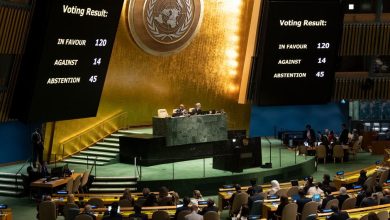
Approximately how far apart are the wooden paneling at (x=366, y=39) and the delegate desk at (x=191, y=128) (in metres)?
6.79

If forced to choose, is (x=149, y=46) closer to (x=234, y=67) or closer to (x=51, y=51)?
(x=234, y=67)

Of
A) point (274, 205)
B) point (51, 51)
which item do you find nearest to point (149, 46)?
point (51, 51)

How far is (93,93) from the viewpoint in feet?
78.2

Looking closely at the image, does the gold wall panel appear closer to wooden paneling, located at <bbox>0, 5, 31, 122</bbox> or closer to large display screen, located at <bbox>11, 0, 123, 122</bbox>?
large display screen, located at <bbox>11, 0, 123, 122</bbox>

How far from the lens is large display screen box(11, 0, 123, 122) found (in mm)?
21297

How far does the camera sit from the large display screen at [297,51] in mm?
26625

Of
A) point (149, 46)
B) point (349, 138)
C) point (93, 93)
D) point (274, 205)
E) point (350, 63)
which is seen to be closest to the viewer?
point (274, 205)

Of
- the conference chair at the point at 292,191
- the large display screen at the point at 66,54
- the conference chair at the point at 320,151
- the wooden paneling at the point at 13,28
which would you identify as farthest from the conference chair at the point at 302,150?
the wooden paneling at the point at 13,28

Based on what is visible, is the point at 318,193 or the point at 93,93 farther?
the point at 93,93

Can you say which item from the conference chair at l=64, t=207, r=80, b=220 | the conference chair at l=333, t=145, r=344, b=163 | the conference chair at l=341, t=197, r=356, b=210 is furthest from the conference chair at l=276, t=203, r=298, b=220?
the conference chair at l=333, t=145, r=344, b=163

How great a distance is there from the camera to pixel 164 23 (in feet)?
98.3

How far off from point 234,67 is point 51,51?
12.4 metres

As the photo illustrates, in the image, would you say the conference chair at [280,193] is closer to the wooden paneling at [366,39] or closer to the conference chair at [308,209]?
the conference chair at [308,209]

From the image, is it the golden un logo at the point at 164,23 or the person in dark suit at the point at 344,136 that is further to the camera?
the person in dark suit at the point at 344,136
